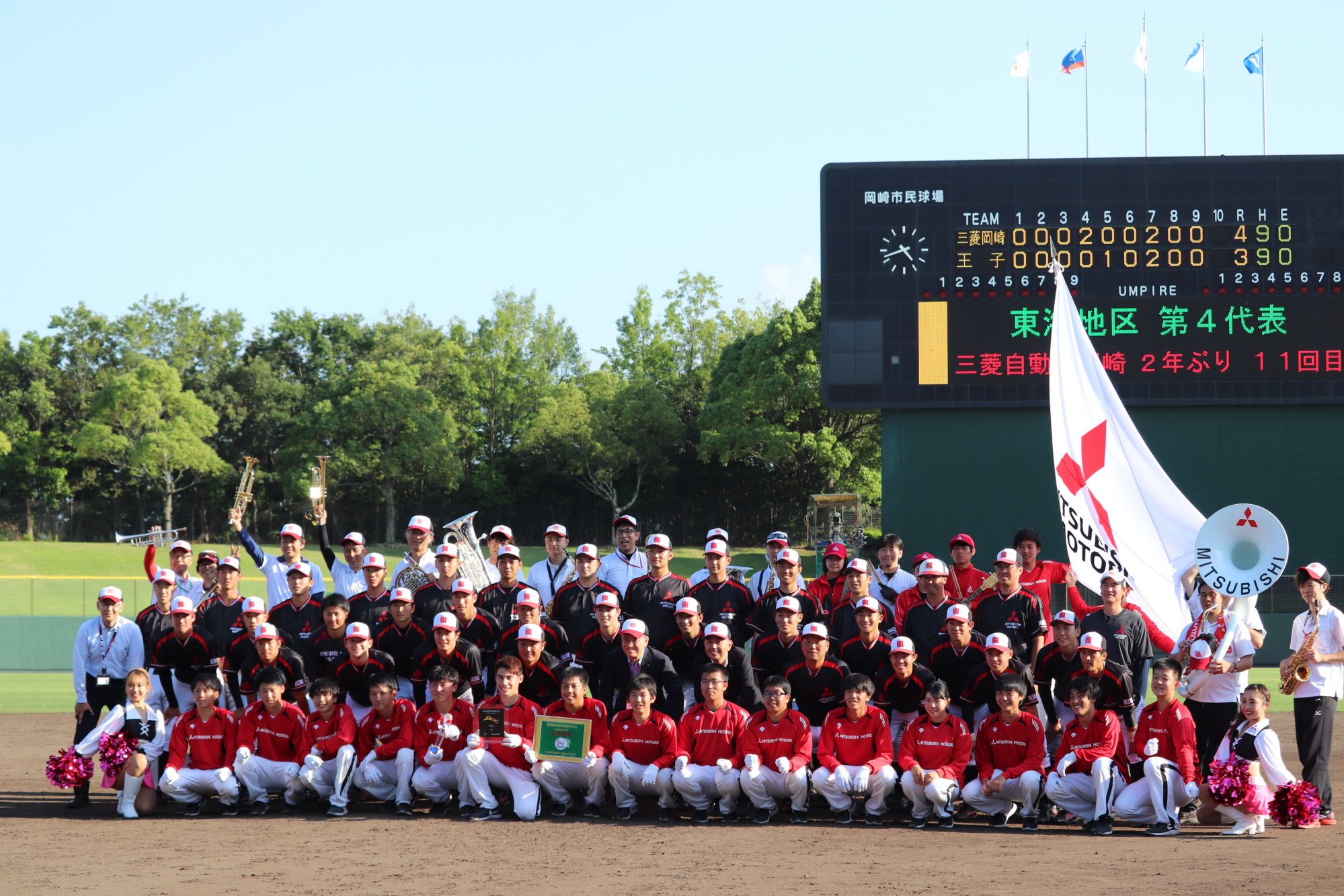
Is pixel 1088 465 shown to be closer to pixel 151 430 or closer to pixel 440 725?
pixel 440 725

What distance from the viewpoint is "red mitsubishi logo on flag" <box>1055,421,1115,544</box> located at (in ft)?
33.7

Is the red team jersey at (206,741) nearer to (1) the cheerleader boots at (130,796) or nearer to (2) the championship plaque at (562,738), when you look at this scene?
(1) the cheerleader boots at (130,796)

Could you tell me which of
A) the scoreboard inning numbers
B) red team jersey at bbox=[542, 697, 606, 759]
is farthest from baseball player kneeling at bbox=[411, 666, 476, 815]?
the scoreboard inning numbers

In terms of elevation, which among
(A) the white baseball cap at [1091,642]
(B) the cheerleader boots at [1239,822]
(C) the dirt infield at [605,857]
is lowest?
(C) the dirt infield at [605,857]

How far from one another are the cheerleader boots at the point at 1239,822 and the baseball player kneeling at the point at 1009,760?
45.5 inches

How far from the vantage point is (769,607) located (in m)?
10.3

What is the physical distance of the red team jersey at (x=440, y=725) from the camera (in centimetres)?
959

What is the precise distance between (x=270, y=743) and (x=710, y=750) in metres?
3.13

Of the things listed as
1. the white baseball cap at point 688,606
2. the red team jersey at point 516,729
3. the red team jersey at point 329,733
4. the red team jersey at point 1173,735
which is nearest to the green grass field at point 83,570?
the red team jersey at point 329,733

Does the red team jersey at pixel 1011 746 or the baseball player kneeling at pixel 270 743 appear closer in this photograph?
the red team jersey at pixel 1011 746

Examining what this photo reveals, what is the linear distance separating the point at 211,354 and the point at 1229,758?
55562 mm

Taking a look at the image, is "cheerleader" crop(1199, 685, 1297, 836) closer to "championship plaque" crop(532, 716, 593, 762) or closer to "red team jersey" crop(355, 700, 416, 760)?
"championship plaque" crop(532, 716, 593, 762)

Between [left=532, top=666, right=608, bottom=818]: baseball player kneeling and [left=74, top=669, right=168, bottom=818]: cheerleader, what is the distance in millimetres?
2723

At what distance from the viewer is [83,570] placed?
38031mm
